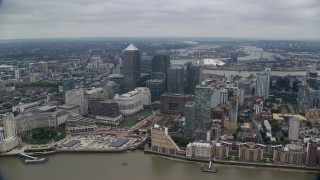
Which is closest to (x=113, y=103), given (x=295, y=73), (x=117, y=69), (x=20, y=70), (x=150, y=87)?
(x=150, y=87)

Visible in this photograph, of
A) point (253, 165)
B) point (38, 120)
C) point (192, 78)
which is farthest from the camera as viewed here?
point (192, 78)

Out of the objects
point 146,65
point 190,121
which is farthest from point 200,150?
point 146,65

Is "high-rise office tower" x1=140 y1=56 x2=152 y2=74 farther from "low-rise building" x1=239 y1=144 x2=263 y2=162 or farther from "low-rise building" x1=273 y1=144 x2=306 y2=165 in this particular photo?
"low-rise building" x1=273 y1=144 x2=306 y2=165

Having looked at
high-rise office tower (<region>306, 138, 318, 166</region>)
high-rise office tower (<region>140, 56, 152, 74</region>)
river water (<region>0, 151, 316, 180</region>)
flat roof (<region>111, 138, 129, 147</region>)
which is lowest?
river water (<region>0, 151, 316, 180</region>)

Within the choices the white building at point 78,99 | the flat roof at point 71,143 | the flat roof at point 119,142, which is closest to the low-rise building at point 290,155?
the flat roof at point 119,142

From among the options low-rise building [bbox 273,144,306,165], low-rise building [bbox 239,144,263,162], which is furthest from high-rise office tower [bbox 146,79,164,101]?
low-rise building [bbox 273,144,306,165]

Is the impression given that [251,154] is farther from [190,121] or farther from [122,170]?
[122,170]

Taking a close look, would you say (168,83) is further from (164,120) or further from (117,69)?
(117,69)
